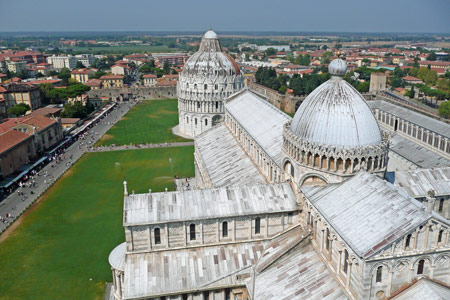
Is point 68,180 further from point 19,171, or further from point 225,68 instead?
point 225,68

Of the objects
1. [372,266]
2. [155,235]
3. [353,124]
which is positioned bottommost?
[155,235]

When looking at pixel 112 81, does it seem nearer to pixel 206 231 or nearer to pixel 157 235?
pixel 157 235

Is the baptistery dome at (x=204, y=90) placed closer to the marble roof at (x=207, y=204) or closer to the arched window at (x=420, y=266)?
the marble roof at (x=207, y=204)

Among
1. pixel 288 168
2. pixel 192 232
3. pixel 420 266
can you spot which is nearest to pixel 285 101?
pixel 288 168

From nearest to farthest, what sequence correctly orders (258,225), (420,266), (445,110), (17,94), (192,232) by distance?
(420,266)
(192,232)
(258,225)
(445,110)
(17,94)

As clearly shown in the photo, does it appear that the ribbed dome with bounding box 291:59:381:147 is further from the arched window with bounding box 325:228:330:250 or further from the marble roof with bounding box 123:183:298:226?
the arched window with bounding box 325:228:330:250

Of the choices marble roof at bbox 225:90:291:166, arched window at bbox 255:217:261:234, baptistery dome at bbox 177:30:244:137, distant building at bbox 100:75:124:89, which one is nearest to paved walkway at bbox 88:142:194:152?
baptistery dome at bbox 177:30:244:137

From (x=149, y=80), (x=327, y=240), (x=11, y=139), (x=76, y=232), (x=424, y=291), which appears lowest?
(x=76, y=232)

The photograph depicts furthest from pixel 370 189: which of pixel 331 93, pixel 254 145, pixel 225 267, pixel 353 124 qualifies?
pixel 254 145
